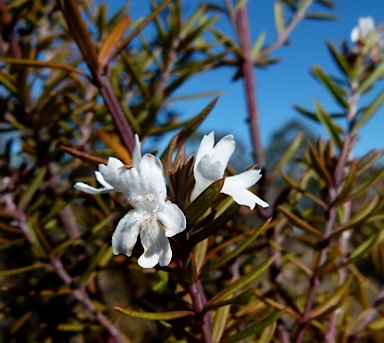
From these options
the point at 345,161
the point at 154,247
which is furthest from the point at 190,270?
the point at 345,161

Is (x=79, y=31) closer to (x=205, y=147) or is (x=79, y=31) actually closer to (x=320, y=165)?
(x=205, y=147)

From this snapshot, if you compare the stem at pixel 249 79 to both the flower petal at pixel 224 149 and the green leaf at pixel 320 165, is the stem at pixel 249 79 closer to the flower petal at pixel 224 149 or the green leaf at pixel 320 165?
the green leaf at pixel 320 165

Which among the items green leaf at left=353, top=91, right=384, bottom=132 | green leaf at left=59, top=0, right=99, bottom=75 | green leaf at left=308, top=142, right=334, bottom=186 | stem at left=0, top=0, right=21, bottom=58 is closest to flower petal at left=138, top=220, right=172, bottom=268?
green leaf at left=59, top=0, right=99, bottom=75

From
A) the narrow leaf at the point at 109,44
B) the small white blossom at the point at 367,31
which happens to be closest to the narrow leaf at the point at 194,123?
the narrow leaf at the point at 109,44

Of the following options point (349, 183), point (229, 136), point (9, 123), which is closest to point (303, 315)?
point (349, 183)

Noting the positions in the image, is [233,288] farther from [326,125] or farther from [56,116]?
[56,116]
